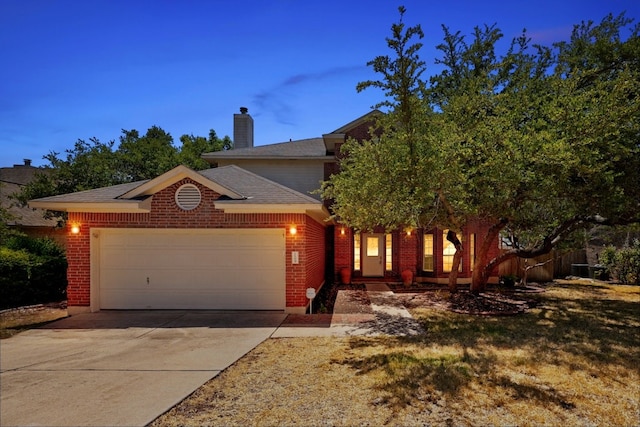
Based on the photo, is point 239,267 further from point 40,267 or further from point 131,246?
point 40,267

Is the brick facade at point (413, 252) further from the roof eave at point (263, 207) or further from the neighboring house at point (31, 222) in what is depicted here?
the neighboring house at point (31, 222)

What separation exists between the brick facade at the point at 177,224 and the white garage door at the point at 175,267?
290mm

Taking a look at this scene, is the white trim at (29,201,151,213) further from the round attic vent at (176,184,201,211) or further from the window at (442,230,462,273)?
the window at (442,230,462,273)

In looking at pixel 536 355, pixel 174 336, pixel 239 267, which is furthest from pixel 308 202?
pixel 536 355

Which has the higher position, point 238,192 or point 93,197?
point 238,192

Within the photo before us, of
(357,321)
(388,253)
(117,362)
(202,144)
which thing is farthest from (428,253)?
(202,144)

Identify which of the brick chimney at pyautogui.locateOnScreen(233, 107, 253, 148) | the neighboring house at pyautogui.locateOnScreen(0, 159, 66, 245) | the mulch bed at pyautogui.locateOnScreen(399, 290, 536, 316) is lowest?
the mulch bed at pyautogui.locateOnScreen(399, 290, 536, 316)

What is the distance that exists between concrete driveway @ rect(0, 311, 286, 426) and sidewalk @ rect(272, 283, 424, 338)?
0.53 m

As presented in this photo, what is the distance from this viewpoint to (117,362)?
6098 millimetres

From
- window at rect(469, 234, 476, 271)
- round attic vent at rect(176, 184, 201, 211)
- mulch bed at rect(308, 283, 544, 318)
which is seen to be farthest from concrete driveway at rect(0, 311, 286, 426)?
window at rect(469, 234, 476, 271)

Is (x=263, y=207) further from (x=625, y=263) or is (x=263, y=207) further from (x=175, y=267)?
(x=625, y=263)

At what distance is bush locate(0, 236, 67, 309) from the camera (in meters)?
10.7

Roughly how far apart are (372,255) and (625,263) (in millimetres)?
11473

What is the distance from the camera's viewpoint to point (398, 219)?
35.9 feet
